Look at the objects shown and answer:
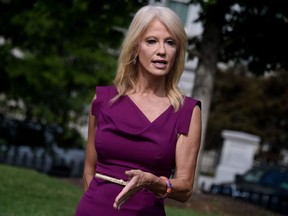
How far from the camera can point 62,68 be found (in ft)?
85.6

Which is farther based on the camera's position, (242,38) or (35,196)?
(242,38)

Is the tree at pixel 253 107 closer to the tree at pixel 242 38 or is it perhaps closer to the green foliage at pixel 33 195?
the tree at pixel 242 38

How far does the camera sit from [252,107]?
35906 millimetres

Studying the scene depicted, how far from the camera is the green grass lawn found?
10258 mm

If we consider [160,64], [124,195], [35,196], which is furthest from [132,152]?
[35,196]

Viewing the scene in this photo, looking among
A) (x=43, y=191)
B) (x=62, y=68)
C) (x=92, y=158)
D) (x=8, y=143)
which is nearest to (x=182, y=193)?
(x=92, y=158)

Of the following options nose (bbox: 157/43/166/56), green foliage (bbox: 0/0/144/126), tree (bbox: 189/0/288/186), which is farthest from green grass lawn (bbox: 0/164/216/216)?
nose (bbox: 157/43/166/56)

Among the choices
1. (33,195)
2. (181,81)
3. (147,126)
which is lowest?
(181,81)

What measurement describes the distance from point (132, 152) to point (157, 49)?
462 mm

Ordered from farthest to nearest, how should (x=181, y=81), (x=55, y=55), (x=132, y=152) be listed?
1. (x=181, y=81)
2. (x=55, y=55)
3. (x=132, y=152)

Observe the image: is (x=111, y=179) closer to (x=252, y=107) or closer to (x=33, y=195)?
(x=33, y=195)

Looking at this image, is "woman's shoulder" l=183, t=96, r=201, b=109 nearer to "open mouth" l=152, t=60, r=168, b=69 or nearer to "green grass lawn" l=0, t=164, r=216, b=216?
"open mouth" l=152, t=60, r=168, b=69

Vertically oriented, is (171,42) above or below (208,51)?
above

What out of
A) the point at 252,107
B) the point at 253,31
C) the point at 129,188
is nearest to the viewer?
the point at 129,188
